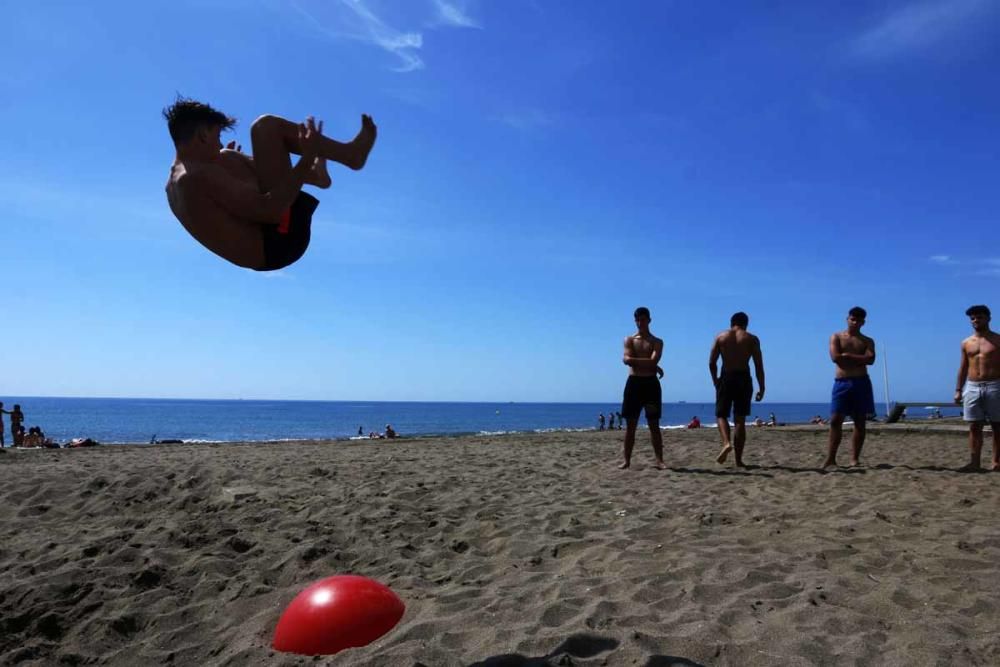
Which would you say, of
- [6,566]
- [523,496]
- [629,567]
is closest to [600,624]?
[629,567]

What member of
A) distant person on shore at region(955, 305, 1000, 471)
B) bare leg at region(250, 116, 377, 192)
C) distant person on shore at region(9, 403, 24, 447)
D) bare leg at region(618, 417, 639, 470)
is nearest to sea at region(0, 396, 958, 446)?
distant person on shore at region(9, 403, 24, 447)

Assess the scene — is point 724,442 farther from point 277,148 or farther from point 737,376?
point 277,148

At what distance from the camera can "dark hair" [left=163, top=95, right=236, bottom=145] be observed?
2.55 m

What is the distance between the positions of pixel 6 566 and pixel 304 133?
4.00 metres

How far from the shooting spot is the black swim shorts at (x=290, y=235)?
2.62m

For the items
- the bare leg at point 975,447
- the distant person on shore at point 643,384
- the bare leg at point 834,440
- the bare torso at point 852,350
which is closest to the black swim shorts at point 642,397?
the distant person on shore at point 643,384

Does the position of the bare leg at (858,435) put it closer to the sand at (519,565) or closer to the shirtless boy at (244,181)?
the sand at (519,565)

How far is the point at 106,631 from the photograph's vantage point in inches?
140

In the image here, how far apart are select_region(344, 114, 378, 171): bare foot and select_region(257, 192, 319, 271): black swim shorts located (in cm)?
25

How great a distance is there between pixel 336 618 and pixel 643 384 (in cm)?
595

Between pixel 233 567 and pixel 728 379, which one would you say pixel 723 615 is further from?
pixel 728 379

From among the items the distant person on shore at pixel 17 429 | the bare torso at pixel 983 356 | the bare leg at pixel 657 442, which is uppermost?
the bare torso at pixel 983 356

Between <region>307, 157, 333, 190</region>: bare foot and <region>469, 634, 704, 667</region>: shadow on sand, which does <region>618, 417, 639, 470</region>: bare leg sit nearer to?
<region>469, 634, 704, 667</region>: shadow on sand

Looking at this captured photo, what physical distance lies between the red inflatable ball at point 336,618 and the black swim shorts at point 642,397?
5419mm
